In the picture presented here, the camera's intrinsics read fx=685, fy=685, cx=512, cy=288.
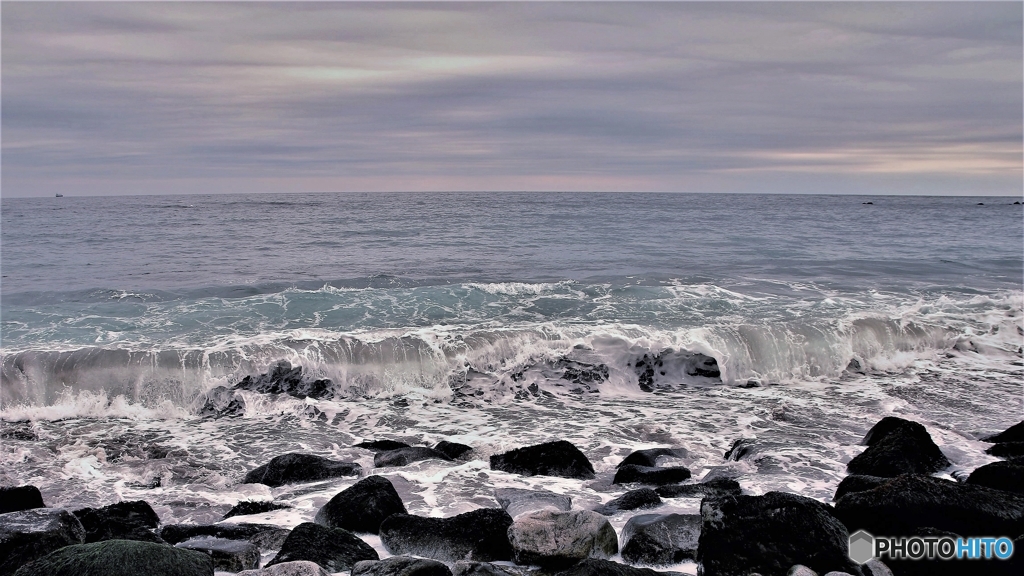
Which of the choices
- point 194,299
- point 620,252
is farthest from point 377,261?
point 620,252

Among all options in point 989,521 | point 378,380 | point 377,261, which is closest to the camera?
point 989,521

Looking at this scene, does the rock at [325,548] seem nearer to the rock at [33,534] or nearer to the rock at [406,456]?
the rock at [33,534]

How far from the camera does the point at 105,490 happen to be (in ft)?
24.6

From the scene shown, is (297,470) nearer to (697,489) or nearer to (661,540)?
(661,540)

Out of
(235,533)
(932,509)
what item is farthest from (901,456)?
(235,533)

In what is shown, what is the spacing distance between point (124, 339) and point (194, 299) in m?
4.16

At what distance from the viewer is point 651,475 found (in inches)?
287

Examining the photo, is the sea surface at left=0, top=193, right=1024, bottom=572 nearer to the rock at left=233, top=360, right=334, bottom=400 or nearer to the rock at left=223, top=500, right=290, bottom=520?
the rock at left=223, top=500, right=290, bottom=520

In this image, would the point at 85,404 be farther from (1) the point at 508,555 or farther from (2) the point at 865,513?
(2) the point at 865,513

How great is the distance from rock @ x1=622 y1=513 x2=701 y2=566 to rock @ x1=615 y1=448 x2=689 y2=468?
227 cm

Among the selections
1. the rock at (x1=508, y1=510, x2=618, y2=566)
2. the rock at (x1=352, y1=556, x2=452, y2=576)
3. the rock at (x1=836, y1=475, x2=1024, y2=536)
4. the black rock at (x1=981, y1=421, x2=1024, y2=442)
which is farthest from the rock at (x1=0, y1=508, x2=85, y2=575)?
the black rock at (x1=981, y1=421, x2=1024, y2=442)

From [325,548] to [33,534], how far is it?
2.10 m

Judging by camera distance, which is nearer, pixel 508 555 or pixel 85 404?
pixel 508 555

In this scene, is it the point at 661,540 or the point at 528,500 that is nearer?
the point at 661,540
